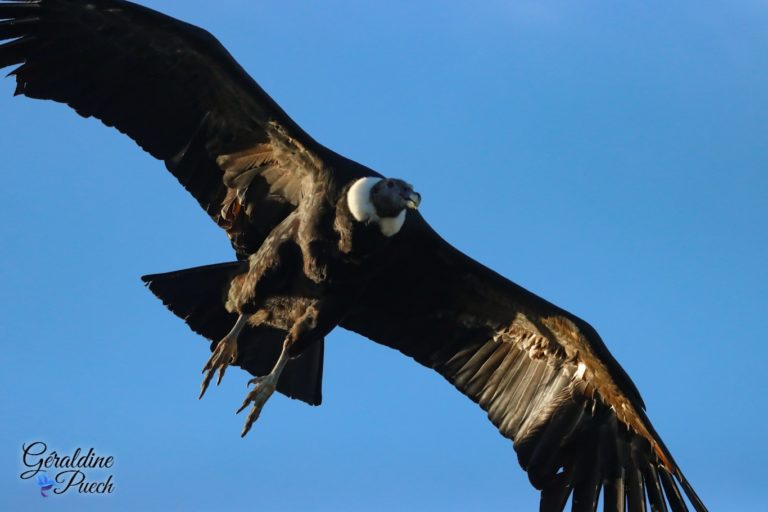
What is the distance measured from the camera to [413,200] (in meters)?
10.3

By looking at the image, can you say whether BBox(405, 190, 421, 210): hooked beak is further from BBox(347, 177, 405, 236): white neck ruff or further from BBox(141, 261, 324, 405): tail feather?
BBox(141, 261, 324, 405): tail feather

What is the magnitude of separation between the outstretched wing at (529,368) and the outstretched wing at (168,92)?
1175 mm

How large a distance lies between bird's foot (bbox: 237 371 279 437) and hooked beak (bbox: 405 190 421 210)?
1.79 meters

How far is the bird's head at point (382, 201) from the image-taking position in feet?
33.2

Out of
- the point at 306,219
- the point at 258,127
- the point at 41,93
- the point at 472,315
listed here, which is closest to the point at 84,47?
the point at 41,93

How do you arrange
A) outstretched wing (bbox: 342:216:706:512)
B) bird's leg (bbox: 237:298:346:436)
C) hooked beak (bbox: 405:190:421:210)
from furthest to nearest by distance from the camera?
outstretched wing (bbox: 342:216:706:512), bird's leg (bbox: 237:298:346:436), hooked beak (bbox: 405:190:421:210)

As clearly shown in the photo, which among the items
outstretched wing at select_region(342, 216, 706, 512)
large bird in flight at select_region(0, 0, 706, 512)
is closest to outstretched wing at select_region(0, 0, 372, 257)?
large bird in flight at select_region(0, 0, 706, 512)

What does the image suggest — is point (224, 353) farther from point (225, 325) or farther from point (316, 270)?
point (316, 270)

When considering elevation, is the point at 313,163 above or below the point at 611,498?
above

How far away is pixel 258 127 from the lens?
10.8 meters

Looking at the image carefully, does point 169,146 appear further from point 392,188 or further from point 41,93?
point 392,188

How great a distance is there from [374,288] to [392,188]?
1415 millimetres

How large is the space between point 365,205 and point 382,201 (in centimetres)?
13

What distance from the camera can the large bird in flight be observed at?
10.4 metres
